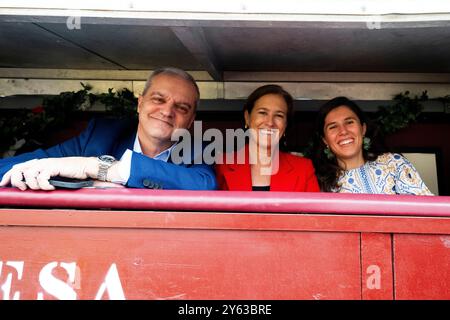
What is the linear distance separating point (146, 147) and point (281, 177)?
34.7 inches

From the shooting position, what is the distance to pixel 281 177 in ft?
8.07

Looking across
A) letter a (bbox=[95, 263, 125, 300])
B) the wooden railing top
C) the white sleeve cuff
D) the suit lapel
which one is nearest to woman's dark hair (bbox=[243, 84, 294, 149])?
the suit lapel

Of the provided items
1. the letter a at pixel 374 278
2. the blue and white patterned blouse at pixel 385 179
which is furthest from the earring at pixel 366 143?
the letter a at pixel 374 278

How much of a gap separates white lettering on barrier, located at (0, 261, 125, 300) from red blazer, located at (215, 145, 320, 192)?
3.91ft

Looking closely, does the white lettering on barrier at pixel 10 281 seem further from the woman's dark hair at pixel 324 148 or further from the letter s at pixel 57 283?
the woman's dark hair at pixel 324 148

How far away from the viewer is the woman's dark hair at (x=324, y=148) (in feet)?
8.63

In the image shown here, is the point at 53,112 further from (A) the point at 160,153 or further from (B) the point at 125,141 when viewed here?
(A) the point at 160,153

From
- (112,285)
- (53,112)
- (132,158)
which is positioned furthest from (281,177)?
(53,112)

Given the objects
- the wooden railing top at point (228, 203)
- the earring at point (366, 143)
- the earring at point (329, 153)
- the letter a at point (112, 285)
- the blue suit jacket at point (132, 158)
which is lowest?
the letter a at point (112, 285)

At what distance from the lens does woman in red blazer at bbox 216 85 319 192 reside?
2445 mm

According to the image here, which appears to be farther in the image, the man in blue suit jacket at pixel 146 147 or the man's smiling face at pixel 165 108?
the man's smiling face at pixel 165 108

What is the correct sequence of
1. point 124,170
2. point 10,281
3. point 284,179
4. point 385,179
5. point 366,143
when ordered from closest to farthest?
point 10,281, point 124,170, point 284,179, point 385,179, point 366,143

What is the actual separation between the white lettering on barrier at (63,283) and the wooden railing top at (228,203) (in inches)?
8.1

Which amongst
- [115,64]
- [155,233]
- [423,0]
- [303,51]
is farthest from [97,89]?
[423,0]
